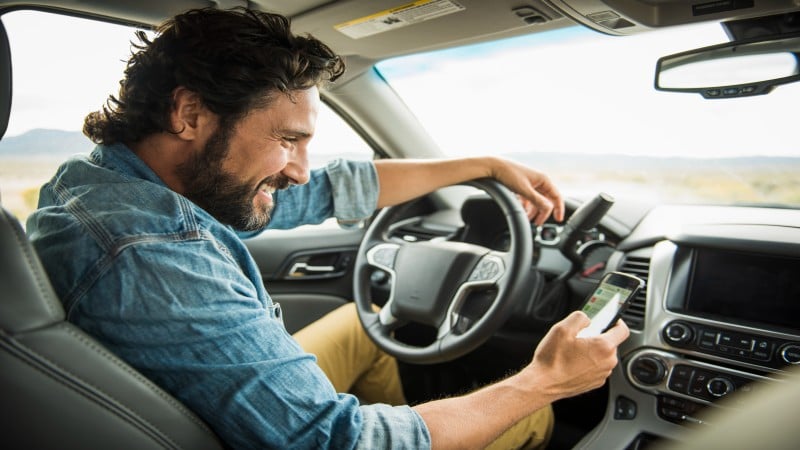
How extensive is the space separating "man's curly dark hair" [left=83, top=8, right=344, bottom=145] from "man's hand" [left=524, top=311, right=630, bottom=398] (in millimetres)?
795

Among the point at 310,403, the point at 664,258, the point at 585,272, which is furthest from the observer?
the point at 585,272

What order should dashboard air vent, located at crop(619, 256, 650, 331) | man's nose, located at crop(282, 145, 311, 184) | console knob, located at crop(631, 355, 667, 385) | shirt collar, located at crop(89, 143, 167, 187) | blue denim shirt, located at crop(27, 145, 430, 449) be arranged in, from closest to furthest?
1. blue denim shirt, located at crop(27, 145, 430, 449)
2. shirt collar, located at crop(89, 143, 167, 187)
3. man's nose, located at crop(282, 145, 311, 184)
4. console knob, located at crop(631, 355, 667, 385)
5. dashboard air vent, located at crop(619, 256, 650, 331)

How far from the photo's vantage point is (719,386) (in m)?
1.51

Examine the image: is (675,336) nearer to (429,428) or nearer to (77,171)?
(429,428)

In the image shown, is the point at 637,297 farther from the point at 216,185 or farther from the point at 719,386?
the point at 216,185

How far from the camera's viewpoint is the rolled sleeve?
1.04m

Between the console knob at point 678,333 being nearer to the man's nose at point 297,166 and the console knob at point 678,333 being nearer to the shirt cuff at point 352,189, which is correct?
the shirt cuff at point 352,189

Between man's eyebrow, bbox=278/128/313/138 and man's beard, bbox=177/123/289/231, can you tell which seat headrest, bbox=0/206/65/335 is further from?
man's eyebrow, bbox=278/128/313/138

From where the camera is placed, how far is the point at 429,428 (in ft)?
3.69

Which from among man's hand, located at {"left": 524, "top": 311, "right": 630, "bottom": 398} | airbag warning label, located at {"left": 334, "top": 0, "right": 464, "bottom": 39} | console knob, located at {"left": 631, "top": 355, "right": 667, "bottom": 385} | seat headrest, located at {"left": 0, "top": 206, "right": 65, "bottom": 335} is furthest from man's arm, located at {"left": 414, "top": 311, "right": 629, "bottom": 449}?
airbag warning label, located at {"left": 334, "top": 0, "right": 464, "bottom": 39}

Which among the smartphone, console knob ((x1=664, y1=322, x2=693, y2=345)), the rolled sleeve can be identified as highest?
the rolled sleeve

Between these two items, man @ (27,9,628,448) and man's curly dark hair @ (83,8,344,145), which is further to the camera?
man's curly dark hair @ (83,8,344,145)

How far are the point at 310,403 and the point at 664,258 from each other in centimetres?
124

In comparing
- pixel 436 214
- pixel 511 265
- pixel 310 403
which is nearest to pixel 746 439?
pixel 310 403
